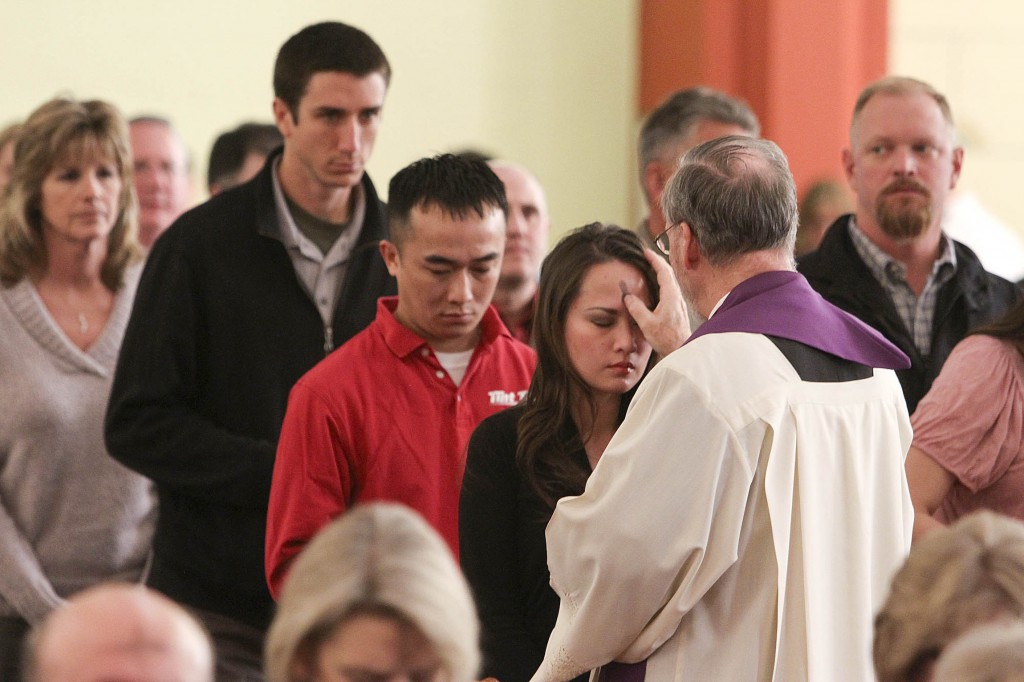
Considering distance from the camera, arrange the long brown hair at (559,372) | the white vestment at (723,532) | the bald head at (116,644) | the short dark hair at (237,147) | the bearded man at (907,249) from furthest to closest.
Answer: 1. the short dark hair at (237,147)
2. the bearded man at (907,249)
3. the long brown hair at (559,372)
4. the white vestment at (723,532)
5. the bald head at (116,644)

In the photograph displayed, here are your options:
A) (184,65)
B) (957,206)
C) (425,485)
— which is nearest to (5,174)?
(184,65)

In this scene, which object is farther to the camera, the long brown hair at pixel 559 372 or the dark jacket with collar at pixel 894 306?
the dark jacket with collar at pixel 894 306

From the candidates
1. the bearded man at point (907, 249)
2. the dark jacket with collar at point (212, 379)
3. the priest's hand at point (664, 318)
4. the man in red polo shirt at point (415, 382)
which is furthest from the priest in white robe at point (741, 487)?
the bearded man at point (907, 249)

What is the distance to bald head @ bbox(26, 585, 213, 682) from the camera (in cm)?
151

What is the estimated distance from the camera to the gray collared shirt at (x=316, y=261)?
128 inches

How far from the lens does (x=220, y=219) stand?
128 inches

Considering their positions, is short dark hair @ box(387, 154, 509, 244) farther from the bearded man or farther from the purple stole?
the bearded man

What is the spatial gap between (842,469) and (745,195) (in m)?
0.46

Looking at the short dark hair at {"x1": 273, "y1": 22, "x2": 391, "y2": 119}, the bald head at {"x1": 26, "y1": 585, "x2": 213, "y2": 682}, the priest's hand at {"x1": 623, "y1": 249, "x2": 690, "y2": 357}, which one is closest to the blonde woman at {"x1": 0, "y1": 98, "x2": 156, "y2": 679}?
the short dark hair at {"x1": 273, "y1": 22, "x2": 391, "y2": 119}

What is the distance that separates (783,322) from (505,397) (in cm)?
70

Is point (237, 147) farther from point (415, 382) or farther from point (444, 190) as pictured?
point (415, 382)

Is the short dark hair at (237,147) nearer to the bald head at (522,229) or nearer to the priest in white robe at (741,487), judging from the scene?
the bald head at (522,229)

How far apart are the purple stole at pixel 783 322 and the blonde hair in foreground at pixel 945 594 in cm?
75

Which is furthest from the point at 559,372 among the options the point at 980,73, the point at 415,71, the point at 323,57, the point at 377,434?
the point at 980,73
